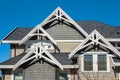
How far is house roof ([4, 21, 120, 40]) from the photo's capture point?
31.8 m

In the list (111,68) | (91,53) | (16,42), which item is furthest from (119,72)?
(16,42)

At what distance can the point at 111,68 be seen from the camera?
89.8 feet

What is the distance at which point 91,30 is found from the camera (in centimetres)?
3306

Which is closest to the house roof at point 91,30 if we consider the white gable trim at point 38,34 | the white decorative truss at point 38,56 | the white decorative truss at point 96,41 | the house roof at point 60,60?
the white gable trim at point 38,34

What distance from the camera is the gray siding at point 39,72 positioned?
27.5m

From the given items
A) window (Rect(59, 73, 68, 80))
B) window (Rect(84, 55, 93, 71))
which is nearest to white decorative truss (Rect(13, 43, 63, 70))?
window (Rect(59, 73, 68, 80))

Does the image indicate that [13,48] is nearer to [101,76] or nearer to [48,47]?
[48,47]

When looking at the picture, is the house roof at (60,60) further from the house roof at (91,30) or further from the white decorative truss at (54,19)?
the house roof at (91,30)

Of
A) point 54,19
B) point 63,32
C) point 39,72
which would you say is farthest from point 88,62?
point 54,19

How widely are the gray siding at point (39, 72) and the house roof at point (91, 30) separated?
4647 mm

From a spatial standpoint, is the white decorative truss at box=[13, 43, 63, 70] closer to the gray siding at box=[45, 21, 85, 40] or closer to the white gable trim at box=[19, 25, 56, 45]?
the white gable trim at box=[19, 25, 56, 45]

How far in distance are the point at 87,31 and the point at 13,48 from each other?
6.71 metres

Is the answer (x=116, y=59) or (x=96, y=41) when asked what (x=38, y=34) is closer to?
(x=96, y=41)

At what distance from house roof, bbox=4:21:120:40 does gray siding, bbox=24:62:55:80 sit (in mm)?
4647
